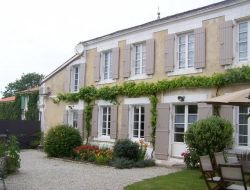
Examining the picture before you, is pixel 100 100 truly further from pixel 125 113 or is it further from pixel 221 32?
pixel 221 32

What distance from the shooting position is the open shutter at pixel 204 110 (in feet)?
44.2

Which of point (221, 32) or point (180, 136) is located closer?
point (221, 32)

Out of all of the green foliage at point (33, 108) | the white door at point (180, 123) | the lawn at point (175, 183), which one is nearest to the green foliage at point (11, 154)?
the lawn at point (175, 183)

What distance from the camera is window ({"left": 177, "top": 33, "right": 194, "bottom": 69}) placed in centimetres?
1477

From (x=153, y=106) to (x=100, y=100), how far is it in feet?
11.8

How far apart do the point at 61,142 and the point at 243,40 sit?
347 inches

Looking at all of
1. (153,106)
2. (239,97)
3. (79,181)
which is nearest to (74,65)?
(153,106)

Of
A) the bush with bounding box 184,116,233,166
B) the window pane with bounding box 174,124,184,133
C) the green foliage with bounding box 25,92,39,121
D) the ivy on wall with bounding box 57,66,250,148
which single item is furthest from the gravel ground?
the green foliage with bounding box 25,92,39,121

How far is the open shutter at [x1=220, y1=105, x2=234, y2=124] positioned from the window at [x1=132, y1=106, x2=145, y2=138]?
13.0ft

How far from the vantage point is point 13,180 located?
36.1ft

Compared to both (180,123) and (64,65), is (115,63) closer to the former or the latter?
(64,65)

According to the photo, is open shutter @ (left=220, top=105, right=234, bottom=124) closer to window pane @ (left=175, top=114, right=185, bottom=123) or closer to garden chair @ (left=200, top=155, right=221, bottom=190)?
window pane @ (left=175, top=114, right=185, bottom=123)

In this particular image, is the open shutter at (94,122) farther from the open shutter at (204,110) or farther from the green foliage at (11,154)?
the green foliage at (11,154)

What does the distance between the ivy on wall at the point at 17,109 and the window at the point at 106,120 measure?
7.18m
